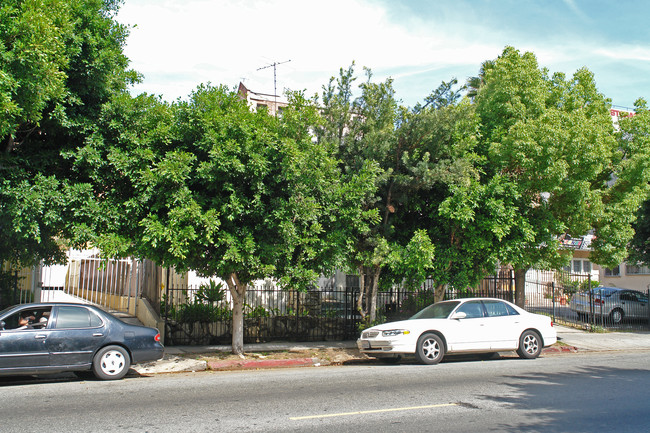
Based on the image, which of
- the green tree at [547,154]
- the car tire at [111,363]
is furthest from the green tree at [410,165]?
the car tire at [111,363]

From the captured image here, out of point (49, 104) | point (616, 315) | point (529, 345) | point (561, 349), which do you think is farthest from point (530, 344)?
point (49, 104)

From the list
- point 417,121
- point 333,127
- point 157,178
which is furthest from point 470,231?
point 157,178

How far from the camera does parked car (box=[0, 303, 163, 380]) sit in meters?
8.88

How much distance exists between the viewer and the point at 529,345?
42.2ft

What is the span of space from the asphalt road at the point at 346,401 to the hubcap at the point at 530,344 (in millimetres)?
1721

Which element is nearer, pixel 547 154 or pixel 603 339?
pixel 547 154

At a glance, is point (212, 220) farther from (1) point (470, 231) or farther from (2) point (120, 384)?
(1) point (470, 231)

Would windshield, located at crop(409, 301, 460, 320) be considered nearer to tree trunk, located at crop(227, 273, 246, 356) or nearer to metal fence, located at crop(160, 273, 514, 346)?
metal fence, located at crop(160, 273, 514, 346)

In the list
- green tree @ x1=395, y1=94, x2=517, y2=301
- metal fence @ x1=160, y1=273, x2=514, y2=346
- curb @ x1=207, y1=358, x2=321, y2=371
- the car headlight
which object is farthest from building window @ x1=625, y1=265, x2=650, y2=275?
curb @ x1=207, y1=358, x2=321, y2=371

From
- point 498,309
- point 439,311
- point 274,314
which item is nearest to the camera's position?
point 439,311

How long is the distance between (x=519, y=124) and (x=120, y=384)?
1113 centimetres

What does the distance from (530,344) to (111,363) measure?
9.75 meters

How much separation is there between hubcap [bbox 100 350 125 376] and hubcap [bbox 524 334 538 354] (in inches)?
370

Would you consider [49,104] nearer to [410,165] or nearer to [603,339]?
[410,165]
